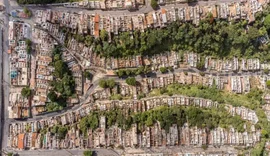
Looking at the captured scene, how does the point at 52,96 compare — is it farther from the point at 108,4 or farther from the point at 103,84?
the point at 108,4

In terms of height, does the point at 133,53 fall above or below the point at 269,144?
above

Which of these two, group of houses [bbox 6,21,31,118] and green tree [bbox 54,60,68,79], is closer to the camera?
group of houses [bbox 6,21,31,118]

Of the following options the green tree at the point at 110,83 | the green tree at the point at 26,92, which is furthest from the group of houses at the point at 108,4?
the green tree at the point at 26,92

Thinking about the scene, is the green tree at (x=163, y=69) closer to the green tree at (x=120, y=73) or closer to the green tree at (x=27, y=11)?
the green tree at (x=120, y=73)

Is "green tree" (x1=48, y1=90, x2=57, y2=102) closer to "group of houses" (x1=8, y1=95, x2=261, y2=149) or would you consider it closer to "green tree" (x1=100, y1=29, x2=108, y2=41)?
"group of houses" (x1=8, y1=95, x2=261, y2=149)

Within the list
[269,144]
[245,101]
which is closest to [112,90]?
[245,101]

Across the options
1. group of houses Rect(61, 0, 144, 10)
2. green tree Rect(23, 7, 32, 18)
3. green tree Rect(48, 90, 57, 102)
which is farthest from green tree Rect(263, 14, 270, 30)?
green tree Rect(23, 7, 32, 18)

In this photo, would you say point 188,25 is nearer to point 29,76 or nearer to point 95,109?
point 95,109

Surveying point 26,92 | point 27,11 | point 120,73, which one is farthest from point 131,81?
point 27,11
